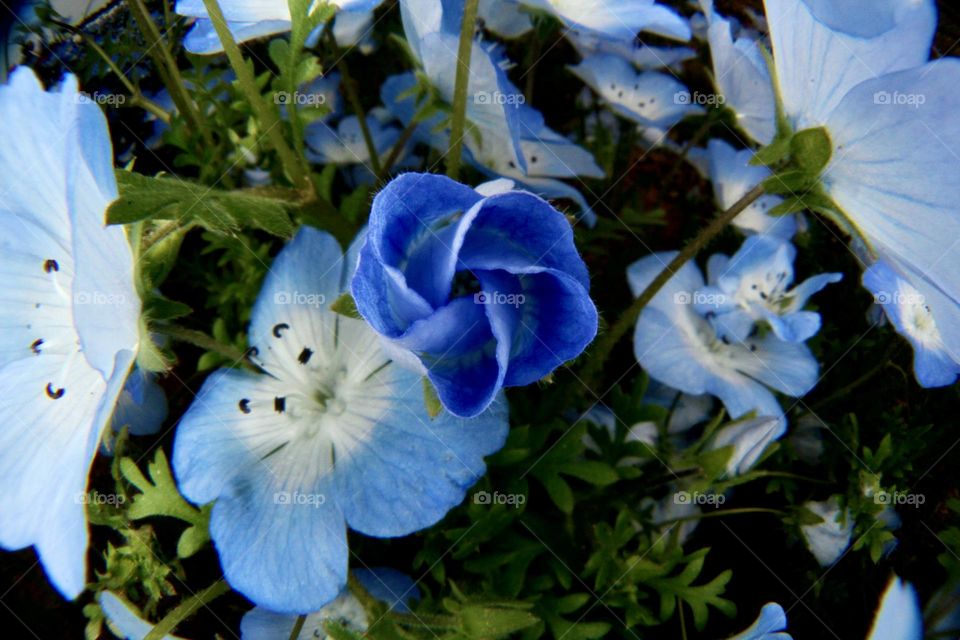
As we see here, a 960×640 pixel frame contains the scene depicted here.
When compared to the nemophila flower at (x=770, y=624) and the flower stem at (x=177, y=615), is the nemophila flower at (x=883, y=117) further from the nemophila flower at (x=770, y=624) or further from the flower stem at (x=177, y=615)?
the flower stem at (x=177, y=615)

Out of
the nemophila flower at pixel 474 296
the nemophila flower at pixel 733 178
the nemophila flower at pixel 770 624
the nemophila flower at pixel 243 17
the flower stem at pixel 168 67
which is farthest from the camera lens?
the nemophila flower at pixel 733 178

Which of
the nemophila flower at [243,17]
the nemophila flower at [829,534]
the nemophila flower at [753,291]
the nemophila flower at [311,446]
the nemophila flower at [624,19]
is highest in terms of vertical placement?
the nemophila flower at [243,17]

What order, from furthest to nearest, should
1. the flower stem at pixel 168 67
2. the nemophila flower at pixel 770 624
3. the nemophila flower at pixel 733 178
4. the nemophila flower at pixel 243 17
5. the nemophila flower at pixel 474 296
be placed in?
the nemophila flower at pixel 733 178 → the flower stem at pixel 168 67 → the nemophila flower at pixel 243 17 → the nemophila flower at pixel 770 624 → the nemophila flower at pixel 474 296

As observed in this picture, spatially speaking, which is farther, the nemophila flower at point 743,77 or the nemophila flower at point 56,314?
the nemophila flower at point 743,77

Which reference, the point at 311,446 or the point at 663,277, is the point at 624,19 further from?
the point at 311,446

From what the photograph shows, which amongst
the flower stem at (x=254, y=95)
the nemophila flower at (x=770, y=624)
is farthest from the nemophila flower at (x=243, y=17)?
the nemophila flower at (x=770, y=624)

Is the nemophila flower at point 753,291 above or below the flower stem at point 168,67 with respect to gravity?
below
